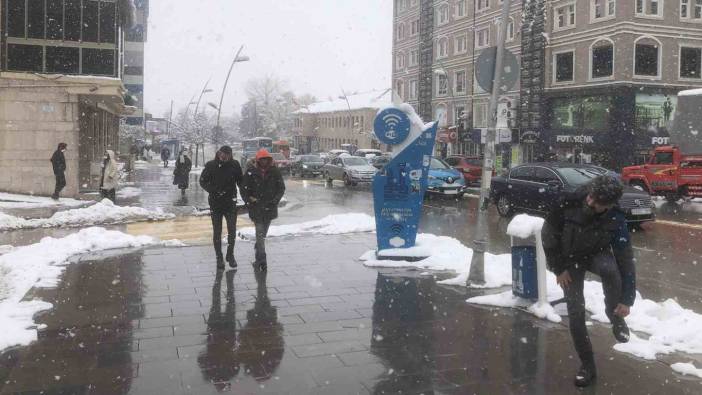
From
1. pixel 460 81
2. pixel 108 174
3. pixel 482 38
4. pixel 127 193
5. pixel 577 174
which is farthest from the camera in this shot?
pixel 460 81

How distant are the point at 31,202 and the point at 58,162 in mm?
1391

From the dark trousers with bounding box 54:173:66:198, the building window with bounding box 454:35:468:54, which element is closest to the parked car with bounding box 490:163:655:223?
the dark trousers with bounding box 54:173:66:198

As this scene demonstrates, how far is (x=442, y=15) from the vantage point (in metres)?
56.2

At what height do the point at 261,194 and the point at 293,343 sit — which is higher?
the point at 261,194

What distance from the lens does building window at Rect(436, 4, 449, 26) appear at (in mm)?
55500

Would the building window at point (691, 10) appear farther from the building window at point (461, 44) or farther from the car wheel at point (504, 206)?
the car wheel at point (504, 206)

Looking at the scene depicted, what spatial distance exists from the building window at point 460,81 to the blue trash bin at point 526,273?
47.5 m

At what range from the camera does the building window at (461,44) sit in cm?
5248

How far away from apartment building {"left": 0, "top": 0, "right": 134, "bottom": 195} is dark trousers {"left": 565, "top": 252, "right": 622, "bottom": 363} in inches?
733

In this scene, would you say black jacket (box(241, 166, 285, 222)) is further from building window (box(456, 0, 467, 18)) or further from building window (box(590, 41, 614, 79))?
building window (box(456, 0, 467, 18))

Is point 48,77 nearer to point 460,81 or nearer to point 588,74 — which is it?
point 588,74

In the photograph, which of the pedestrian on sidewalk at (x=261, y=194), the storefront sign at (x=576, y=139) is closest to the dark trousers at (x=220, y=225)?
the pedestrian on sidewalk at (x=261, y=194)

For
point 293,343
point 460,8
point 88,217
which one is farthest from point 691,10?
point 293,343

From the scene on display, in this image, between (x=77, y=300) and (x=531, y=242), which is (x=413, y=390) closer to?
(x=531, y=242)
